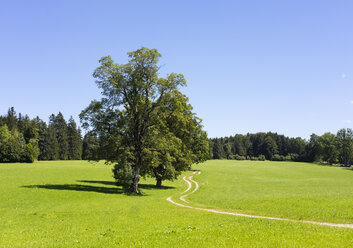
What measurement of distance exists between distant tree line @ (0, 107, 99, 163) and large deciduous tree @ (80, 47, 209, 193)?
54.9 metres

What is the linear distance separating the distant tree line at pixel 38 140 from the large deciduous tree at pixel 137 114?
54913 millimetres

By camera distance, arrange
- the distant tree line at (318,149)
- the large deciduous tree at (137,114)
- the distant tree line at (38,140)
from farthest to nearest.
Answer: the distant tree line at (318,149)
the distant tree line at (38,140)
the large deciduous tree at (137,114)

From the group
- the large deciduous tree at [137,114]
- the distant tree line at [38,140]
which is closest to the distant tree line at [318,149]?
the distant tree line at [38,140]

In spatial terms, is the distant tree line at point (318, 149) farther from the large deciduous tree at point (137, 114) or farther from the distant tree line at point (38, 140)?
the large deciduous tree at point (137, 114)

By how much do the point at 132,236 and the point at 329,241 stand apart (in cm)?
998

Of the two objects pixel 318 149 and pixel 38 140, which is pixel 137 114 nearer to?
pixel 38 140

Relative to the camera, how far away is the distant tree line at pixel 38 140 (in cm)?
10769

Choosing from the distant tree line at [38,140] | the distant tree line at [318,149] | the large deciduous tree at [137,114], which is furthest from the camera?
the distant tree line at [318,149]

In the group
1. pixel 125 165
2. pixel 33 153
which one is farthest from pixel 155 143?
pixel 33 153

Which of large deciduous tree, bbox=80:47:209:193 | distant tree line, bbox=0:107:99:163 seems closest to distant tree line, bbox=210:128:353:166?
distant tree line, bbox=0:107:99:163

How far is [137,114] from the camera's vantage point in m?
44.4

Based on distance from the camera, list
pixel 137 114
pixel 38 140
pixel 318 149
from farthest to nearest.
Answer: pixel 318 149 < pixel 38 140 < pixel 137 114

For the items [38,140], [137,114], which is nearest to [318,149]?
[137,114]

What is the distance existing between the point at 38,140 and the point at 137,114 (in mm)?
104594
